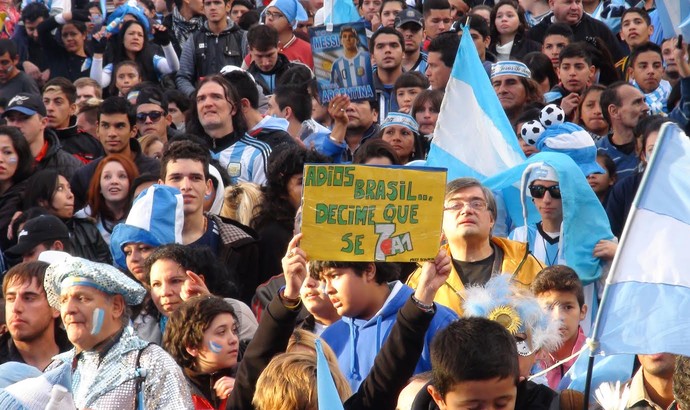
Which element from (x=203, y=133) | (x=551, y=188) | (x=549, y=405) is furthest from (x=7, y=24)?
(x=549, y=405)

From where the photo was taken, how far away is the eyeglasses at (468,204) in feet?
22.1

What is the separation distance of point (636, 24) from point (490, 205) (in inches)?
242

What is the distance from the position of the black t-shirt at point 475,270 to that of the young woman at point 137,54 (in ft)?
24.7

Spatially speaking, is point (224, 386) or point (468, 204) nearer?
point (224, 386)

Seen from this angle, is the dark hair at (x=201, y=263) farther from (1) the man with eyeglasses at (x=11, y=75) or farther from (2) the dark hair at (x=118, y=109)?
(1) the man with eyeglasses at (x=11, y=75)

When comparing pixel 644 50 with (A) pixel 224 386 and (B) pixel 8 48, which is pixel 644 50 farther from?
(A) pixel 224 386

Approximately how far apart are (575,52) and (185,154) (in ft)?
13.1

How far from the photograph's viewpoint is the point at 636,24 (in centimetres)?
1252

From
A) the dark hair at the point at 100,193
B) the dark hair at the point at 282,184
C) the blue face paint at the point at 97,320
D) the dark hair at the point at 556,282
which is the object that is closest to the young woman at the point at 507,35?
the dark hair at the point at 100,193

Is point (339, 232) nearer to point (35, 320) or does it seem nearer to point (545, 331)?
point (545, 331)

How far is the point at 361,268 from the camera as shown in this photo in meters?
5.82

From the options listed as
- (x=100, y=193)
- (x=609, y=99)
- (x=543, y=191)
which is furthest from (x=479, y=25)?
(x=543, y=191)

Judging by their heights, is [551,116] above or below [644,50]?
below

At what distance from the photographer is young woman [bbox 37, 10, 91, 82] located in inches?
591
